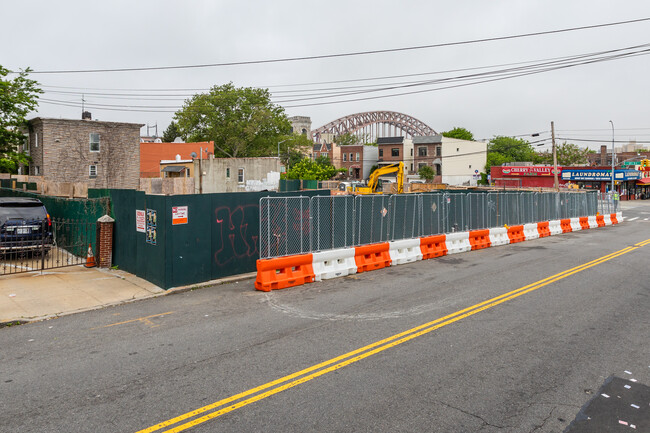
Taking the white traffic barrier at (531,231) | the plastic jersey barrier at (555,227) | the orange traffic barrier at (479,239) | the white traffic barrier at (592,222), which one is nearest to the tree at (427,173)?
the white traffic barrier at (592,222)

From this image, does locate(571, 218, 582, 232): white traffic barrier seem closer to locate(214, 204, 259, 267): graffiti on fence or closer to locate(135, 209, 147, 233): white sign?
locate(214, 204, 259, 267): graffiti on fence

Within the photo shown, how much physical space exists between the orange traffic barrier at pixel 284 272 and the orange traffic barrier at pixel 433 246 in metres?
5.30

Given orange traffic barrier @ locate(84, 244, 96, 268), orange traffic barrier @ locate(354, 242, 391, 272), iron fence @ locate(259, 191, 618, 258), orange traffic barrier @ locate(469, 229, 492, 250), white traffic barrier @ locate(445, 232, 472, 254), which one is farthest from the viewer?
orange traffic barrier @ locate(469, 229, 492, 250)

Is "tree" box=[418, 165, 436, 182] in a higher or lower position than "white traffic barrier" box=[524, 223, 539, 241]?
higher

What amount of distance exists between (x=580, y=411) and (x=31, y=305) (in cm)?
1006

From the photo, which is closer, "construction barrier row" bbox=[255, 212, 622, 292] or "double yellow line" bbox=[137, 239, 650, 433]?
Answer: "double yellow line" bbox=[137, 239, 650, 433]

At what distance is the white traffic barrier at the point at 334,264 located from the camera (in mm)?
12086

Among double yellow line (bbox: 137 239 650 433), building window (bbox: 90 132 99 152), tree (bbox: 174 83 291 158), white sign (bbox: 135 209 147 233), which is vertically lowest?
double yellow line (bbox: 137 239 650 433)

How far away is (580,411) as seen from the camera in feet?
16.4

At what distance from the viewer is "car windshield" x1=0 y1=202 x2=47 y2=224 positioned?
14.1m

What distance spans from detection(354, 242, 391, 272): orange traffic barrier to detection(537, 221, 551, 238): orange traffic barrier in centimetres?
1222

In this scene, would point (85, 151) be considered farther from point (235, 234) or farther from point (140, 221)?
point (235, 234)

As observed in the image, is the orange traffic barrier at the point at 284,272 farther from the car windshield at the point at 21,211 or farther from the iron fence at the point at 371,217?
the car windshield at the point at 21,211

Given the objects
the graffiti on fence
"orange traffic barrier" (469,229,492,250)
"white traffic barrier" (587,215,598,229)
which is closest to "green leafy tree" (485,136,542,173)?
"white traffic barrier" (587,215,598,229)
